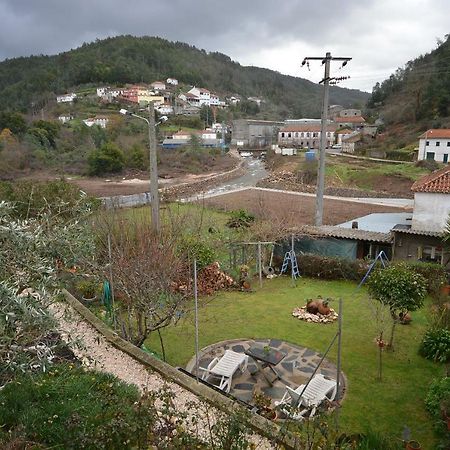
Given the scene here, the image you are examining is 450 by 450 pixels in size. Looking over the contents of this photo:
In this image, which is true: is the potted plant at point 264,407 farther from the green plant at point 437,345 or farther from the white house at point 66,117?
the white house at point 66,117

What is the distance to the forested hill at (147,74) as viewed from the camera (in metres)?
106

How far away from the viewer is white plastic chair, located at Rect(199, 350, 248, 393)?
25.7 ft

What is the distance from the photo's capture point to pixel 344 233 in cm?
1566

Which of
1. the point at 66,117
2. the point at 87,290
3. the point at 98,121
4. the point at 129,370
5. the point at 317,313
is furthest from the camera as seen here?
the point at 66,117

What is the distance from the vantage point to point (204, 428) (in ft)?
18.1

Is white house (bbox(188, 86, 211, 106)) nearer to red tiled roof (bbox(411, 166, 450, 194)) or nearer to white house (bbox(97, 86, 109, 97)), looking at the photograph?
white house (bbox(97, 86, 109, 97))

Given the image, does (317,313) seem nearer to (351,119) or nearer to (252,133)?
(351,119)

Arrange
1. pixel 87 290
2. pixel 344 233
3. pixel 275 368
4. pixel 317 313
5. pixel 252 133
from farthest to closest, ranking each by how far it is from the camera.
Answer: pixel 252 133 < pixel 344 233 < pixel 87 290 < pixel 317 313 < pixel 275 368

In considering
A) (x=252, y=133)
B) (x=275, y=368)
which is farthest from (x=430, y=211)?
(x=252, y=133)

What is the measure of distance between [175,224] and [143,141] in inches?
2141

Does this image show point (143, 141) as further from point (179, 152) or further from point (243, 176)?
point (243, 176)

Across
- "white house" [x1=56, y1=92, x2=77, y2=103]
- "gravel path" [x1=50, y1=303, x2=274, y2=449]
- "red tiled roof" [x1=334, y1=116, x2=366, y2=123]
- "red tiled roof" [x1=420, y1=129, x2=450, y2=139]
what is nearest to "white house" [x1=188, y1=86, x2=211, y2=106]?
"white house" [x1=56, y1=92, x2=77, y2=103]

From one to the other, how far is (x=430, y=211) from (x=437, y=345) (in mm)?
7070

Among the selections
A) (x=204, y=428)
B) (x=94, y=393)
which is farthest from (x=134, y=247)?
(x=204, y=428)
